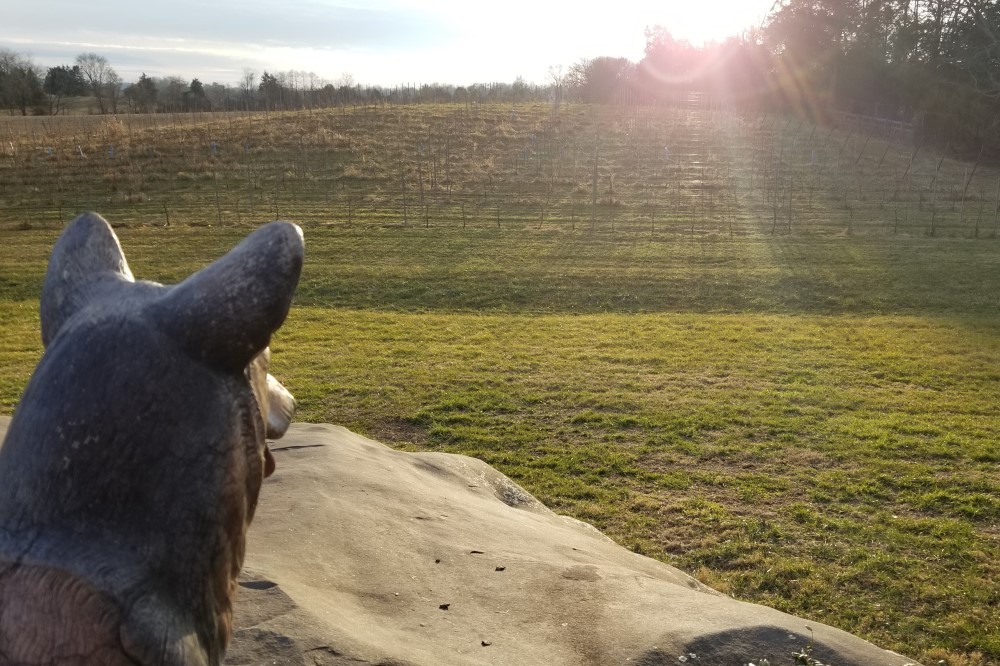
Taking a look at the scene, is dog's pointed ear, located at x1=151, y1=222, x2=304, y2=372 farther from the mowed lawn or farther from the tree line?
the tree line

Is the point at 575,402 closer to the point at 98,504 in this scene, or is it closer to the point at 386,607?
the point at 386,607

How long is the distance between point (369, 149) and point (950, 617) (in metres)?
36.5

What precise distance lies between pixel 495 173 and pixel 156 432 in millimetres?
34899

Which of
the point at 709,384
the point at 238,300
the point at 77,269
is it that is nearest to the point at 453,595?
the point at 77,269

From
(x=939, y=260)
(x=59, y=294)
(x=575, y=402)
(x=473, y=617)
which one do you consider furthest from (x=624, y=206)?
(x=59, y=294)

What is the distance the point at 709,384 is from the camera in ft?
38.1

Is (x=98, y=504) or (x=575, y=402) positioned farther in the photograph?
(x=575, y=402)

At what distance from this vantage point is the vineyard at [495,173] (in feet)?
88.6

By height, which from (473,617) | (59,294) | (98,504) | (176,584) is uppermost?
(59,294)

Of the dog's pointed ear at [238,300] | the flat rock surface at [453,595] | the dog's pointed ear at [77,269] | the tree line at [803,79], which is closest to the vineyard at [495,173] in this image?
the tree line at [803,79]

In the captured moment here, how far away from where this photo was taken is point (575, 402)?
10898 millimetres

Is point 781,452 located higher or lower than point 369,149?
lower

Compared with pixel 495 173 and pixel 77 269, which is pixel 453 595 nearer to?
pixel 77 269

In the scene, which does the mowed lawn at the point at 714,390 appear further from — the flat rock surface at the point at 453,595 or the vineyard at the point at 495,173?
the vineyard at the point at 495,173
